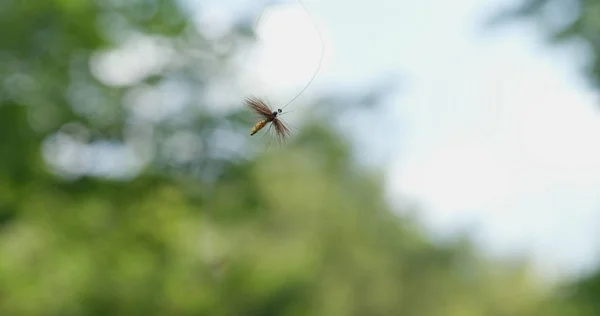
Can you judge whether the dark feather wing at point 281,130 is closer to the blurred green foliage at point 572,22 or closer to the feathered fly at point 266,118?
the feathered fly at point 266,118

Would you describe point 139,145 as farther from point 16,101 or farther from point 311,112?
point 311,112

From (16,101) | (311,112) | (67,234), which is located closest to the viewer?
(16,101)

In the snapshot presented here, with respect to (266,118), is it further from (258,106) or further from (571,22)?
(571,22)

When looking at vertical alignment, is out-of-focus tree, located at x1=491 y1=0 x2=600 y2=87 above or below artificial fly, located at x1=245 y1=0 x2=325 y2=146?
above

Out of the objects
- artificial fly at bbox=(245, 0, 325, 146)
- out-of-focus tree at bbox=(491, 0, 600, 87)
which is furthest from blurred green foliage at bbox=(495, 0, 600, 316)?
artificial fly at bbox=(245, 0, 325, 146)

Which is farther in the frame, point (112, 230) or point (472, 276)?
point (472, 276)

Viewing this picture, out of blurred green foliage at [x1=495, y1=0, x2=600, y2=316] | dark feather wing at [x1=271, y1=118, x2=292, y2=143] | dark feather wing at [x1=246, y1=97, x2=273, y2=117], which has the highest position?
blurred green foliage at [x1=495, y1=0, x2=600, y2=316]

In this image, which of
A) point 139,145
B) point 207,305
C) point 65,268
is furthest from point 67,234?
point 207,305

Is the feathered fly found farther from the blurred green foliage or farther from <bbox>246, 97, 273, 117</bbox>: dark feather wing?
the blurred green foliage
